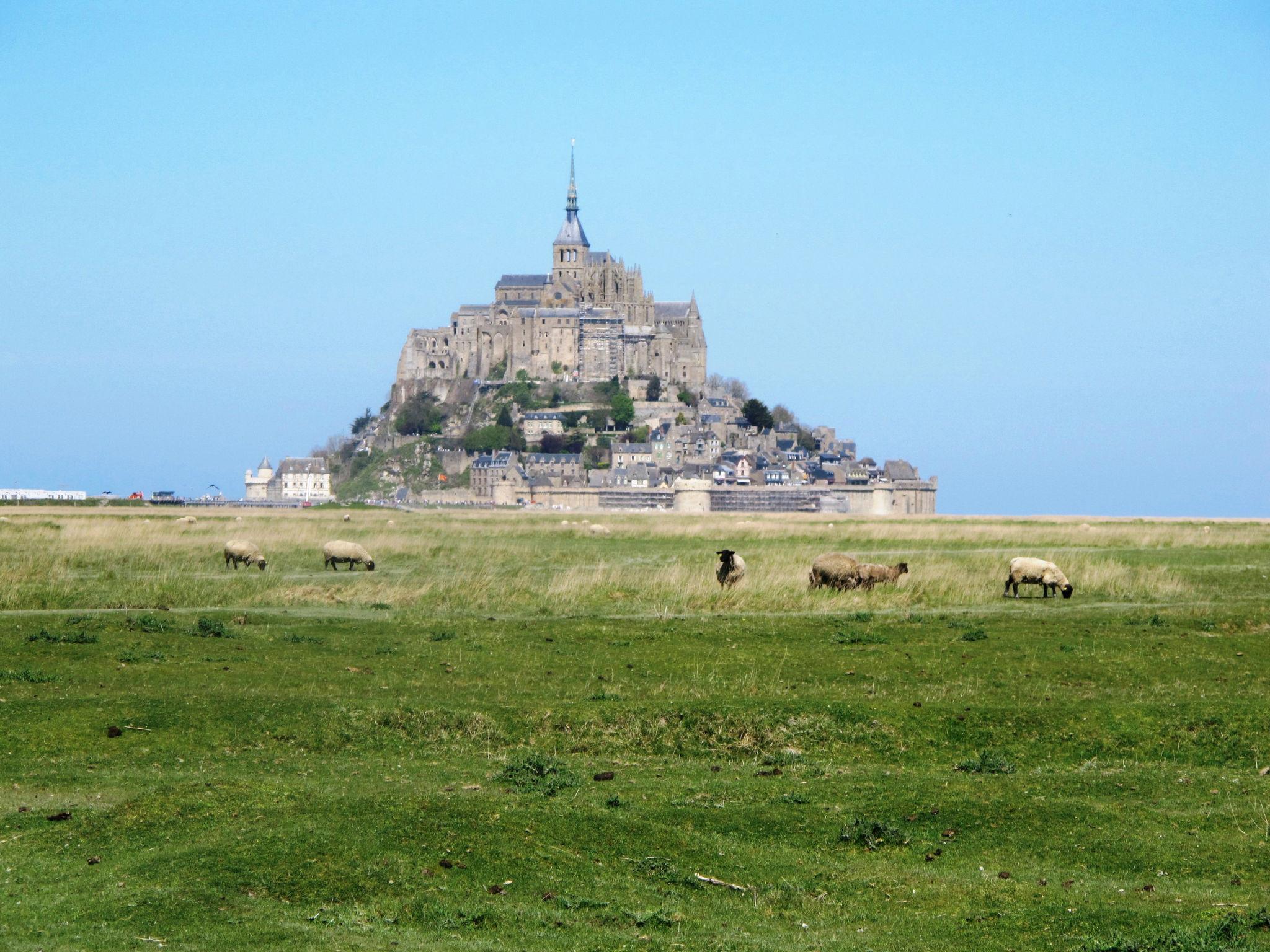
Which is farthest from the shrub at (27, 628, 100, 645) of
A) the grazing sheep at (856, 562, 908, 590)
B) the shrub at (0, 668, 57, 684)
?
the grazing sheep at (856, 562, 908, 590)

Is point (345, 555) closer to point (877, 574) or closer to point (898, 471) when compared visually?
point (877, 574)

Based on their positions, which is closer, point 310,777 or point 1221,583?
point 310,777

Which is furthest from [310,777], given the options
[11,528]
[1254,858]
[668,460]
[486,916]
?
[668,460]

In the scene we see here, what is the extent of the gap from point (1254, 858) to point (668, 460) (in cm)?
17001

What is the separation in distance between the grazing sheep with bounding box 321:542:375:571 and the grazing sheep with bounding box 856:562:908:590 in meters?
13.8

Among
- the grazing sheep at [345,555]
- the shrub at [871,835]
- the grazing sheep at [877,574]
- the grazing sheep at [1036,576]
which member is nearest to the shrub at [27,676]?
the shrub at [871,835]

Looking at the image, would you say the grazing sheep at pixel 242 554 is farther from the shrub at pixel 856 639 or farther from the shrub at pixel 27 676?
the shrub at pixel 27 676

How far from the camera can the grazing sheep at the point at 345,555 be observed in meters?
39.8

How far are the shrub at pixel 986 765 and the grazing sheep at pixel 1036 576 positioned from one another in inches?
686

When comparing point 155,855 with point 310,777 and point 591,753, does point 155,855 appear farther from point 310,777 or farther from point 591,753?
point 591,753

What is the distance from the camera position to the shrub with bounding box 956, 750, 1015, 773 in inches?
582

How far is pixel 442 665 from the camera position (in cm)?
2075

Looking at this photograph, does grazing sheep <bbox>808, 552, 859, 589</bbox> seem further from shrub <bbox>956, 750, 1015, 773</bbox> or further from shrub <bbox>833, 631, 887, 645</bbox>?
shrub <bbox>956, 750, 1015, 773</bbox>

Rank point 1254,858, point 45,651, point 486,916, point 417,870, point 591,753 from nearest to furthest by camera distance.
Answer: point 486,916
point 417,870
point 1254,858
point 591,753
point 45,651
